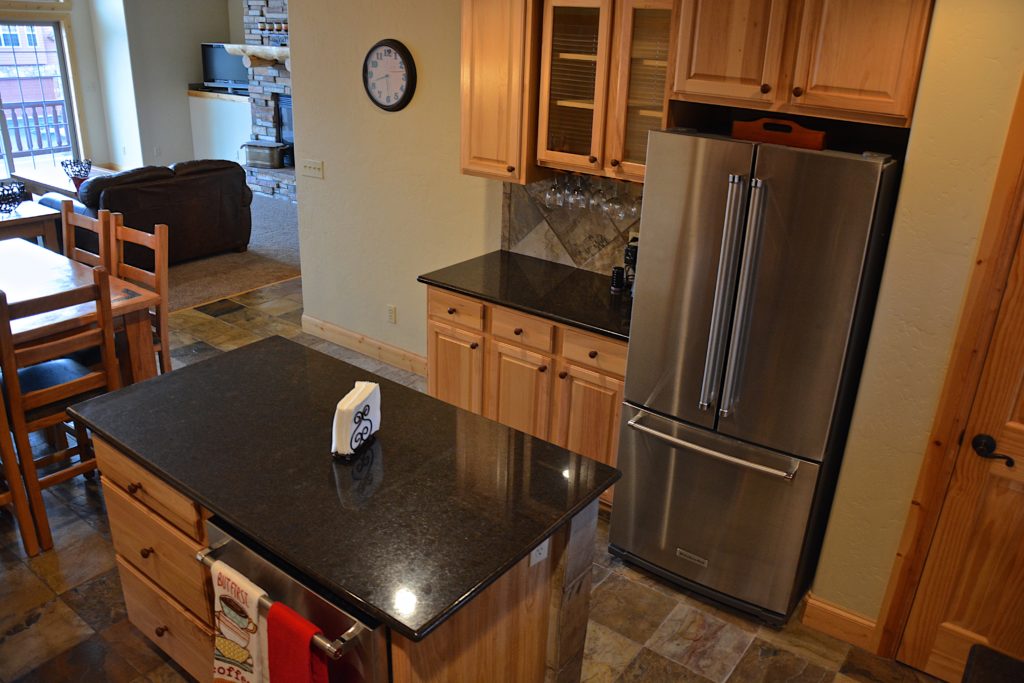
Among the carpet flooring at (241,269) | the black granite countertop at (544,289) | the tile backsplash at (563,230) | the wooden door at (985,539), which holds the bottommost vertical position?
the carpet flooring at (241,269)

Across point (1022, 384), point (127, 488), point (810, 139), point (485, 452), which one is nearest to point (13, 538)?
point (127, 488)

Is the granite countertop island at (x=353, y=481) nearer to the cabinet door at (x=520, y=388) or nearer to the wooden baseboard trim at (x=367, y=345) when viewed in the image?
the cabinet door at (x=520, y=388)

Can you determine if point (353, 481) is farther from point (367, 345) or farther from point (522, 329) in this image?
point (367, 345)

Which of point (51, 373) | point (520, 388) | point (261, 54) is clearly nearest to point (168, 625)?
point (51, 373)

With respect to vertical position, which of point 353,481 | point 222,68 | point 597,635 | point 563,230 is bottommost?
point 597,635

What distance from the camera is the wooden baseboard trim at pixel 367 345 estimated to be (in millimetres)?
4875

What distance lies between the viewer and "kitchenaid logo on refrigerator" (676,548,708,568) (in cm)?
301

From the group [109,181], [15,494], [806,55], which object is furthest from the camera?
[109,181]

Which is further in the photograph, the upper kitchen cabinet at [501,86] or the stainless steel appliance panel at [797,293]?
the upper kitchen cabinet at [501,86]

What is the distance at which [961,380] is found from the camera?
2441 mm

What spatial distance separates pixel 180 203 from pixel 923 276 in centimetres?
592

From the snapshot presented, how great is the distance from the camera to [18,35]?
32.2 feet

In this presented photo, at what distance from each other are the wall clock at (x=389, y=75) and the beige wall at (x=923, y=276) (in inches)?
108

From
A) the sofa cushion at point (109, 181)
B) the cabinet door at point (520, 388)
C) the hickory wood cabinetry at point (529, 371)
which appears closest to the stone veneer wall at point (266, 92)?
the sofa cushion at point (109, 181)
